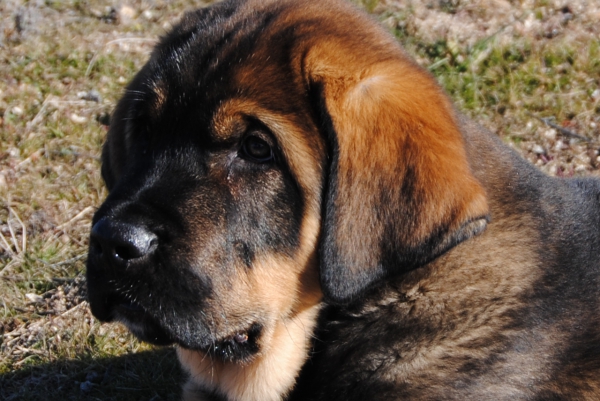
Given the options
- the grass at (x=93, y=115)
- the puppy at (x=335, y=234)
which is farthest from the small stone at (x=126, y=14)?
the puppy at (x=335, y=234)

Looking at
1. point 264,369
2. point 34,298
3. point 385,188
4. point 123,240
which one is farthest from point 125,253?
point 34,298

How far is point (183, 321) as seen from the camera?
3330 mm

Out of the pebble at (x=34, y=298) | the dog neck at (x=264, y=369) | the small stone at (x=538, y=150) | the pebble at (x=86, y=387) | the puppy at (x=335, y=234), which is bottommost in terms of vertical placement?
the pebble at (x=86, y=387)

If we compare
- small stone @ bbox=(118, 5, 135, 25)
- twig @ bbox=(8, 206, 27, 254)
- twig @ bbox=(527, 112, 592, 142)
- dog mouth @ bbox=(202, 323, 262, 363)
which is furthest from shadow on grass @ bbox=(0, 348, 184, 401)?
small stone @ bbox=(118, 5, 135, 25)

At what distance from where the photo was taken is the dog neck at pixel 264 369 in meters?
3.61

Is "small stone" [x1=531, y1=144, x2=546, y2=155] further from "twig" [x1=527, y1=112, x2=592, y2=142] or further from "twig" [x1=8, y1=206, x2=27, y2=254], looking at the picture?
"twig" [x1=8, y1=206, x2=27, y2=254]

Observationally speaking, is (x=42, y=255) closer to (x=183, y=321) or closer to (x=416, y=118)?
(x=183, y=321)

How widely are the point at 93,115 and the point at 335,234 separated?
4.41 meters

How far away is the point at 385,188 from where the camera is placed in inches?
127

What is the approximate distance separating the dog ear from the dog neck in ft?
1.36

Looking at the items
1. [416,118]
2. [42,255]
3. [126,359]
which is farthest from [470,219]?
[42,255]

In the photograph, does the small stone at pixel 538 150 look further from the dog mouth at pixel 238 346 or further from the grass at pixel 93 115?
the dog mouth at pixel 238 346

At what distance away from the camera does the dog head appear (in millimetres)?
3213

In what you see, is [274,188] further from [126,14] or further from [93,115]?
[126,14]
